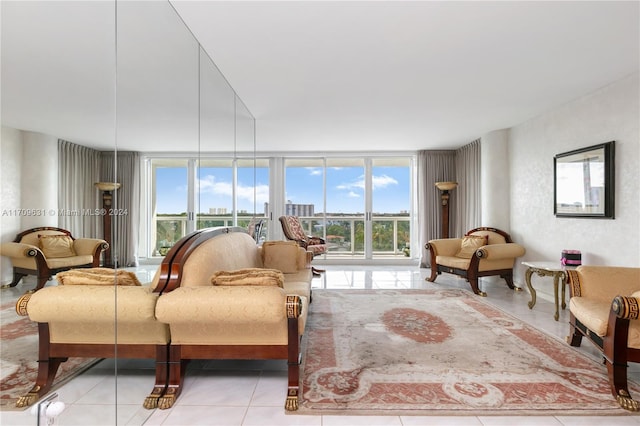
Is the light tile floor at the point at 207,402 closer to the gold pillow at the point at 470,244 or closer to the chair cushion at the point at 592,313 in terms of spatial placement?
the chair cushion at the point at 592,313

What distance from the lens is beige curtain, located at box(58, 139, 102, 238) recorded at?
1293 mm

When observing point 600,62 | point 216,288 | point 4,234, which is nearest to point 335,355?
point 216,288

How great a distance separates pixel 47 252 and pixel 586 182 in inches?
184

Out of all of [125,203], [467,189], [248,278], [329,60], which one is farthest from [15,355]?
[467,189]

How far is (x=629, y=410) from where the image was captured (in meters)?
1.91

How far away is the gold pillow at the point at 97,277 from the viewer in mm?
1381

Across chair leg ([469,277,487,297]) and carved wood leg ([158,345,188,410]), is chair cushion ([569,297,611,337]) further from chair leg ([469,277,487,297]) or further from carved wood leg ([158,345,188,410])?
carved wood leg ([158,345,188,410])

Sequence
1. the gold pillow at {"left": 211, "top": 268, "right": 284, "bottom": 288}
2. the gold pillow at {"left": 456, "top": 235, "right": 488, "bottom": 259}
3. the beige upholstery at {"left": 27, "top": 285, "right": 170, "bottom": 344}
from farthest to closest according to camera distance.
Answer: the gold pillow at {"left": 456, "top": 235, "right": 488, "bottom": 259}, the gold pillow at {"left": 211, "top": 268, "right": 284, "bottom": 288}, the beige upholstery at {"left": 27, "top": 285, "right": 170, "bottom": 344}

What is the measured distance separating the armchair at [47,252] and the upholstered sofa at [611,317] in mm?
2797

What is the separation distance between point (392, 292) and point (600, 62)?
3259mm

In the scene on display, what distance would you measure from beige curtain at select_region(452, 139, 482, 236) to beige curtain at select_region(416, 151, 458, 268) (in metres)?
0.12

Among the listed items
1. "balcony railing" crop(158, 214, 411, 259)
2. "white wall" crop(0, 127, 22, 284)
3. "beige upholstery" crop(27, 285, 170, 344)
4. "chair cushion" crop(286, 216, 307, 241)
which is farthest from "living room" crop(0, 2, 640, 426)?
"balcony railing" crop(158, 214, 411, 259)

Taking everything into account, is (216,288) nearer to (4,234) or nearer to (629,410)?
(4,234)

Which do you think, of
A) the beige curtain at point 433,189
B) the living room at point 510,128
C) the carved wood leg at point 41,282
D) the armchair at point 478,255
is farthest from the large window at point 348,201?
the carved wood leg at point 41,282
